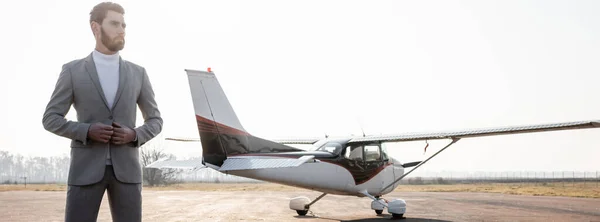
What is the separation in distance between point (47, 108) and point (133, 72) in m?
0.58

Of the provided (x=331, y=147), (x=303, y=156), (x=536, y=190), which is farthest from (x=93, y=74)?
(x=536, y=190)

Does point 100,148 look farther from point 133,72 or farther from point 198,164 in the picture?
point 198,164

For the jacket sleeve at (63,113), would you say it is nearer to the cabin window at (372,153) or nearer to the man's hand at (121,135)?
the man's hand at (121,135)

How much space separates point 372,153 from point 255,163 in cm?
507

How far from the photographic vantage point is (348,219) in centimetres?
1530

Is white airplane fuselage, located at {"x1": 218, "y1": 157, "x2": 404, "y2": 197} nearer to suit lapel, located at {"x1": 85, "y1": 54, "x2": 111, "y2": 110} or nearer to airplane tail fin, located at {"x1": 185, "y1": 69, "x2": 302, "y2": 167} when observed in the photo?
airplane tail fin, located at {"x1": 185, "y1": 69, "x2": 302, "y2": 167}

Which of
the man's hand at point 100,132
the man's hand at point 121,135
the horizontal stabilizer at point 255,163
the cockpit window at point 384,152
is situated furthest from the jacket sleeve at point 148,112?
the cockpit window at point 384,152

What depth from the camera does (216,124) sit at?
1348 centimetres

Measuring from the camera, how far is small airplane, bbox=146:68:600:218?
43.4 ft

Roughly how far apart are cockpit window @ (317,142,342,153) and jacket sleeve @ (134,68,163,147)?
1236 centimetres

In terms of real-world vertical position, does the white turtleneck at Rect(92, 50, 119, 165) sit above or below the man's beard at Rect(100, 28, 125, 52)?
below

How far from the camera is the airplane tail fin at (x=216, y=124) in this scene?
1311 centimetres

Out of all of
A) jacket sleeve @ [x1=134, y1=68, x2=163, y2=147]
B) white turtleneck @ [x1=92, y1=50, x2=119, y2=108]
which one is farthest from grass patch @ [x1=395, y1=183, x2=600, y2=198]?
white turtleneck @ [x1=92, y1=50, x2=119, y2=108]

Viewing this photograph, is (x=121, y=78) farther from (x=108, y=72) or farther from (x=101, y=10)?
(x=101, y=10)
